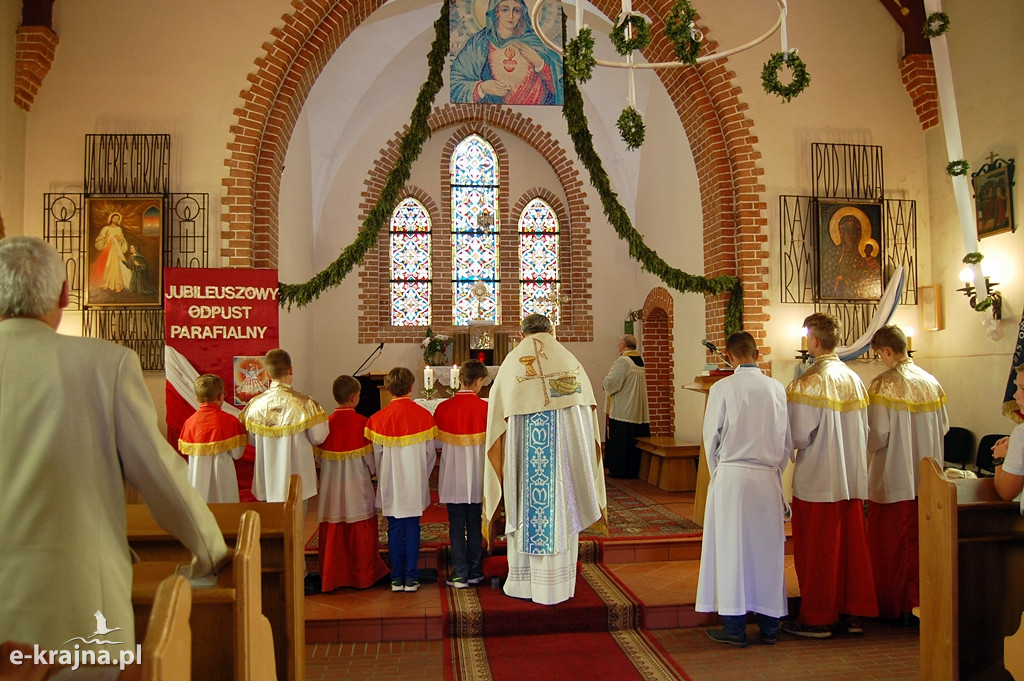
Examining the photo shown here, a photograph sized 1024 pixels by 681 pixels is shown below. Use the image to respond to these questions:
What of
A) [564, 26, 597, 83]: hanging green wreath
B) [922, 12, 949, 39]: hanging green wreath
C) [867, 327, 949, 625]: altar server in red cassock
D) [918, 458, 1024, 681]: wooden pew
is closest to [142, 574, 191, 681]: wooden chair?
[918, 458, 1024, 681]: wooden pew

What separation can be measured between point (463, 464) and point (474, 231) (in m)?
8.65

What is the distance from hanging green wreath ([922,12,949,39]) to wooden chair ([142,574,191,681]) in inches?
299

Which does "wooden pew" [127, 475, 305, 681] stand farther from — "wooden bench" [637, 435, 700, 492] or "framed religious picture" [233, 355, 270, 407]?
"wooden bench" [637, 435, 700, 492]

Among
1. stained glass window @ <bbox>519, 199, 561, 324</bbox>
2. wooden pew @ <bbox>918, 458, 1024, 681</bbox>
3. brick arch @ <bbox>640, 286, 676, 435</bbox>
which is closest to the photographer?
wooden pew @ <bbox>918, 458, 1024, 681</bbox>

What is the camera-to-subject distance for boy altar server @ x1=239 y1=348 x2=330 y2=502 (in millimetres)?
5608

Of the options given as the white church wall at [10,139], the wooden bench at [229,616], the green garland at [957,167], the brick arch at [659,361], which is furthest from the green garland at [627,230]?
the wooden bench at [229,616]

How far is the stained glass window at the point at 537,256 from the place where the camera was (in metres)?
14.0

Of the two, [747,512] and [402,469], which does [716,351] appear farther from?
[402,469]

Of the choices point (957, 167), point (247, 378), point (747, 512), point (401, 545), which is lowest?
point (401, 545)

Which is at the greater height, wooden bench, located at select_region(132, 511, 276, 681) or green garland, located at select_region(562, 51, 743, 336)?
green garland, located at select_region(562, 51, 743, 336)

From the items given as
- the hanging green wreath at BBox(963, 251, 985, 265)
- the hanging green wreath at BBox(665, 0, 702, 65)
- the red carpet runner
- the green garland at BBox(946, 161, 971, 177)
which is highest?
the hanging green wreath at BBox(665, 0, 702, 65)

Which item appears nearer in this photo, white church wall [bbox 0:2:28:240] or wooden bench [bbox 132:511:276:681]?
wooden bench [bbox 132:511:276:681]

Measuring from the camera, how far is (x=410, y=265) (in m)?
13.7

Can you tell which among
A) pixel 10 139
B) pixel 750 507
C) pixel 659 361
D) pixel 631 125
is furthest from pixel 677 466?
pixel 10 139
